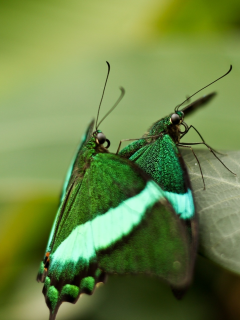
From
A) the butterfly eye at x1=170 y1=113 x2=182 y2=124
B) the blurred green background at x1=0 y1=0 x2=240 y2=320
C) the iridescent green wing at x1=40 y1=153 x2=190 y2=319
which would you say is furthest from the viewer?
the blurred green background at x1=0 y1=0 x2=240 y2=320

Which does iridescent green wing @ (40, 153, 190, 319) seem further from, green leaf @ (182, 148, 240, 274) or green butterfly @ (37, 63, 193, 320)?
green leaf @ (182, 148, 240, 274)

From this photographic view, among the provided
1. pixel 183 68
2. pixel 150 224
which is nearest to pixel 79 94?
pixel 183 68

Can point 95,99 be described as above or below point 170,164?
above

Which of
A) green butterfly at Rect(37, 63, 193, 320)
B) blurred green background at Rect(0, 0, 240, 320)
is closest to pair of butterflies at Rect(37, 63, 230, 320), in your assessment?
green butterfly at Rect(37, 63, 193, 320)

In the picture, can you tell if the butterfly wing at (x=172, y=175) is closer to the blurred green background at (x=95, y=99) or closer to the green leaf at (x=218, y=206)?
the green leaf at (x=218, y=206)

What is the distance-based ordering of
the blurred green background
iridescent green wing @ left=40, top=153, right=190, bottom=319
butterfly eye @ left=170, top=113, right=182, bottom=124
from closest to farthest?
iridescent green wing @ left=40, top=153, right=190, bottom=319 < butterfly eye @ left=170, top=113, right=182, bottom=124 < the blurred green background

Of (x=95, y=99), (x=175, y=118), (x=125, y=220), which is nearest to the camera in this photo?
(x=125, y=220)

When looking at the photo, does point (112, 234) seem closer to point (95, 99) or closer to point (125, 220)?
point (125, 220)

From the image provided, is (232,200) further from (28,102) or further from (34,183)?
(28,102)

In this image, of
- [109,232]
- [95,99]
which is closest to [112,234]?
[109,232]
